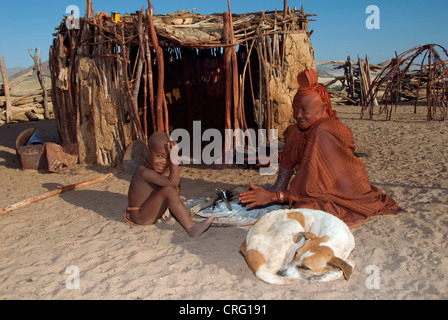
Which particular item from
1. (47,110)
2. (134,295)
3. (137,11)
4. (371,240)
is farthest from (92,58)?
(47,110)

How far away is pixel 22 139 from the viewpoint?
264 inches

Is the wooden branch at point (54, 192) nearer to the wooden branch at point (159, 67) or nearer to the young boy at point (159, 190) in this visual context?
the wooden branch at point (159, 67)

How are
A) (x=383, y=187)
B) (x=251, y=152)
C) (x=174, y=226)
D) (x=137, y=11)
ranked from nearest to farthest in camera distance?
(x=174, y=226), (x=383, y=187), (x=137, y=11), (x=251, y=152)

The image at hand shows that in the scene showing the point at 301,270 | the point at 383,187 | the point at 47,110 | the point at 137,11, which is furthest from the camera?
the point at 47,110

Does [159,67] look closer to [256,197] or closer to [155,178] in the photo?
[155,178]

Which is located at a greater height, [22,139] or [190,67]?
[190,67]

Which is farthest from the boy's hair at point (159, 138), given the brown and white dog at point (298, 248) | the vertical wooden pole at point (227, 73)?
the vertical wooden pole at point (227, 73)

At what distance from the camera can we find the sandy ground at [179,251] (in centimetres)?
247

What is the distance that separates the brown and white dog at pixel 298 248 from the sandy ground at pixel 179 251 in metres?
0.11

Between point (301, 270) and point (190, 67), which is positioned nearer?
point (301, 270)

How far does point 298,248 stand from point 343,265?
0.96 ft

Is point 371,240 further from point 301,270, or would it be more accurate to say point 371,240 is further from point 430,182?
point 430,182
